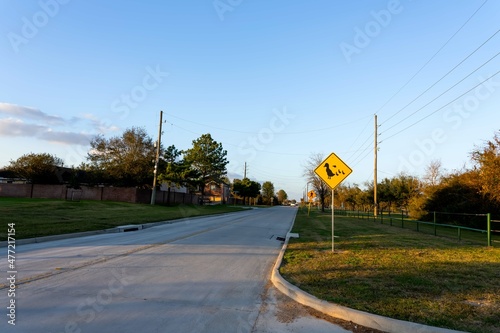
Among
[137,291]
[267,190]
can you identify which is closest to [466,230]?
[137,291]

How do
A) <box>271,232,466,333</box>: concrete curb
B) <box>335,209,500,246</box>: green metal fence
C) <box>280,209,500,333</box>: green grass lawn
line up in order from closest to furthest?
1. <box>271,232,466,333</box>: concrete curb
2. <box>280,209,500,333</box>: green grass lawn
3. <box>335,209,500,246</box>: green metal fence

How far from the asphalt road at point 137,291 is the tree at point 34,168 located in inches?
1665

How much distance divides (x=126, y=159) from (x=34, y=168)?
12773 millimetres

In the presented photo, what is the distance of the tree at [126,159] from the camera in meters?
45.6

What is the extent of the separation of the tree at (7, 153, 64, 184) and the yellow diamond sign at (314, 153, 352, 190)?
46889mm

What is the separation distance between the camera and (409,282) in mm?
7262

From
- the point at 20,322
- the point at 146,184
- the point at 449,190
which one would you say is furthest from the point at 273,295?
the point at 146,184

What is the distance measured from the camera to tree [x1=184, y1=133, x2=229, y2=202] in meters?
56.4

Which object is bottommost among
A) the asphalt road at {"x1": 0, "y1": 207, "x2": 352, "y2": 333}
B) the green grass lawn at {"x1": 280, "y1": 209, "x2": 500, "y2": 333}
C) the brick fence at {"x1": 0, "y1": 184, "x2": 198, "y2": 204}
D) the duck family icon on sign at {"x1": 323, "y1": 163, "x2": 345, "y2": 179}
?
the asphalt road at {"x1": 0, "y1": 207, "x2": 352, "y2": 333}

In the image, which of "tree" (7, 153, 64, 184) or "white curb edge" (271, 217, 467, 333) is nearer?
"white curb edge" (271, 217, 467, 333)

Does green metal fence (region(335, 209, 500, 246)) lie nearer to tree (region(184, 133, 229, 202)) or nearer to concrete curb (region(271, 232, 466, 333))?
concrete curb (region(271, 232, 466, 333))

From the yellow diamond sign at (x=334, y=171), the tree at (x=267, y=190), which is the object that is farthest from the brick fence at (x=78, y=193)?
the tree at (x=267, y=190)

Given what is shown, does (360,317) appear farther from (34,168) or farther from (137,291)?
(34,168)

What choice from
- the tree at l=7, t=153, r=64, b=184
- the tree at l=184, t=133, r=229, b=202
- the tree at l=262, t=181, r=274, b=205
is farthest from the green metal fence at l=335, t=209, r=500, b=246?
the tree at l=262, t=181, r=274, b=205
